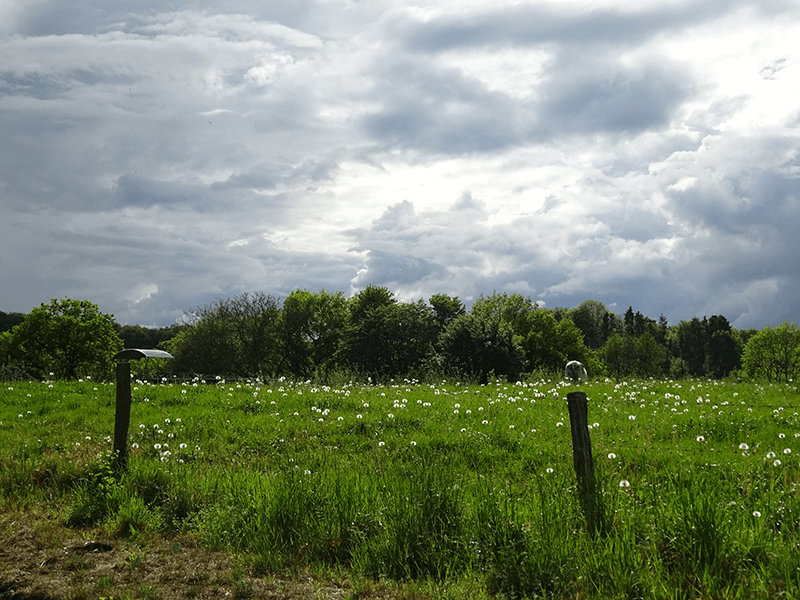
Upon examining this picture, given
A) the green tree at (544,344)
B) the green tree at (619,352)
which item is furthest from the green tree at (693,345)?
the green tree at (544,344)

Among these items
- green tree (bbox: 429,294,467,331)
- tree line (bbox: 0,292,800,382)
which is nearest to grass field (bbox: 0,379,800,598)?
tree line (bbox: 0,292,800,382)

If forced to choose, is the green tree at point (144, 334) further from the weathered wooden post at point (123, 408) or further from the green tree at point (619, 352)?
the weathered wooden post at point (123, 408)

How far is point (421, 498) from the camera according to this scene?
6129 mm

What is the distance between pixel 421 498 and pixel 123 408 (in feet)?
18.3

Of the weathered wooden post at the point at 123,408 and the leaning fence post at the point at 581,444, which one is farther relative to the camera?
the weathered wooden post at the point at 123,408

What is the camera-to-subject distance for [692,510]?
5.23m

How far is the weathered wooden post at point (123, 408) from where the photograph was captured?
8.55m

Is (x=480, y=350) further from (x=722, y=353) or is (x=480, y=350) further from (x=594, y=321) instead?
(x=594, y=321)

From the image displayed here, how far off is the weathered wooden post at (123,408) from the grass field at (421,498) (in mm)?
341

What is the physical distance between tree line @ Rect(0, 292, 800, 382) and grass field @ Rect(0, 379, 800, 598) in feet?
66.8

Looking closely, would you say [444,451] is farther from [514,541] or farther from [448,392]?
[448,392]

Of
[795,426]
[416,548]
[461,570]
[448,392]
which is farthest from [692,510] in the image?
[448,392]

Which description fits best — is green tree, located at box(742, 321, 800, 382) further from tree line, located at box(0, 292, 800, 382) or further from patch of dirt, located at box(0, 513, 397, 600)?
patch of dirt, located at box(0, 513, 397, 600)

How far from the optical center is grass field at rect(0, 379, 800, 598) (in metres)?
5.05
